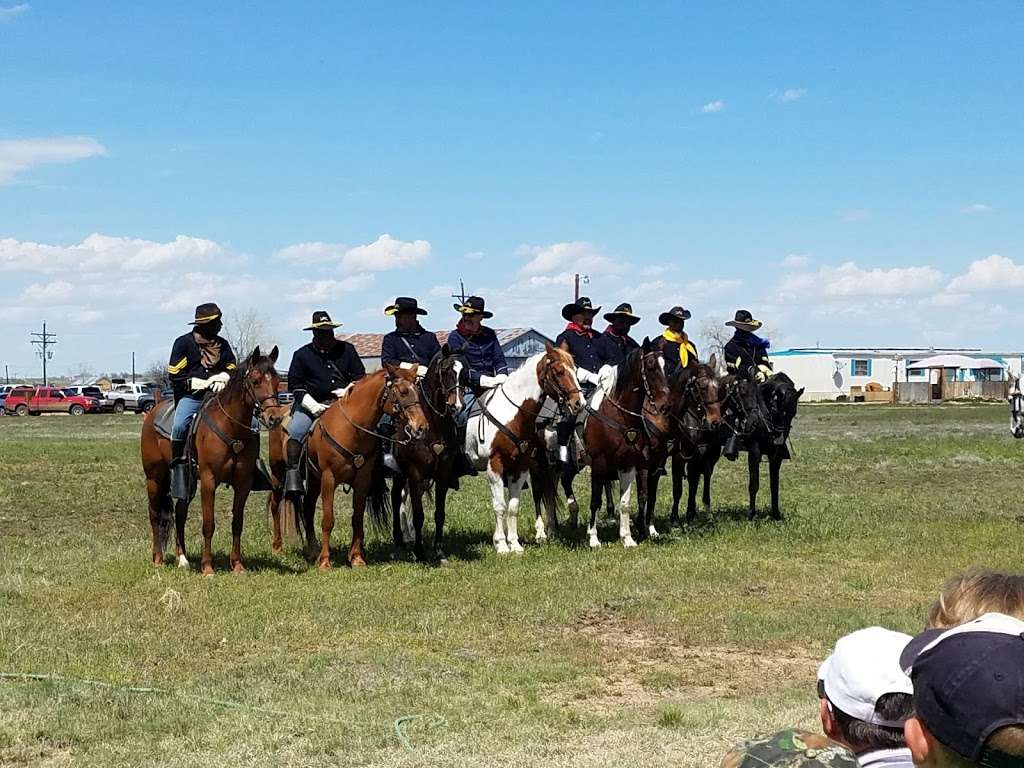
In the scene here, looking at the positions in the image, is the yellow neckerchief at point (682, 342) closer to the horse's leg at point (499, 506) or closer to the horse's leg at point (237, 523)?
the horse's leg at point (499, 506)

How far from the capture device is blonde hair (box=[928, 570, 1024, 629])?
2805mm

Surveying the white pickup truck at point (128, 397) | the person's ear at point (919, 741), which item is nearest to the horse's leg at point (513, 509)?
the person's ear at point (919, 741)

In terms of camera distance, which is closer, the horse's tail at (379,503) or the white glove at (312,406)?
the white glove at (312,406)

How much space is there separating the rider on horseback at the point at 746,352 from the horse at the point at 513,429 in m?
3.74

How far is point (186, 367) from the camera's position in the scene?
12.5 m

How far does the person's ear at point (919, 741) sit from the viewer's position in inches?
100

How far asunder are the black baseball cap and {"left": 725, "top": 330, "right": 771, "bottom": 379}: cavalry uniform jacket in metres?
14.2

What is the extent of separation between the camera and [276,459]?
13.8 meters

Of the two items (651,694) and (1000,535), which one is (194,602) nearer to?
(651,694)

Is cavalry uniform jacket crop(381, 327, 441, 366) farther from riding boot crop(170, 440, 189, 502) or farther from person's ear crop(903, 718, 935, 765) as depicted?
person's ear crop(903, 718, 935, 765)

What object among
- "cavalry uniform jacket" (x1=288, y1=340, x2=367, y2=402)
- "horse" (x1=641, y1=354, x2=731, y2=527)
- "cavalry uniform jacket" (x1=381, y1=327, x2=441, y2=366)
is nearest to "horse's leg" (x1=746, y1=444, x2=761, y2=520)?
"horse" (x1=641, y1=354, x2=731, y2=527)

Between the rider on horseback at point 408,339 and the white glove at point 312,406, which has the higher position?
the rider on horseback at point 408,339

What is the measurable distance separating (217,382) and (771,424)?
7.70 m

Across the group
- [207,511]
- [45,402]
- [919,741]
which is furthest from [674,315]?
[45,402]
